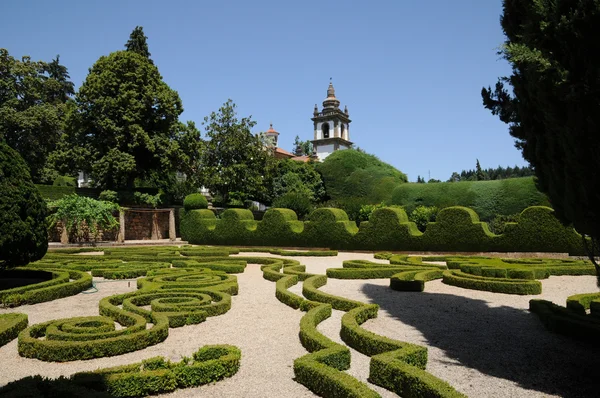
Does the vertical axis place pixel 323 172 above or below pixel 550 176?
A: above

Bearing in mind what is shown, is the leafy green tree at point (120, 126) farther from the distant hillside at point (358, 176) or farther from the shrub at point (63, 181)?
the distant hillside at point (358, 176)

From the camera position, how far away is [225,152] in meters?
32.5

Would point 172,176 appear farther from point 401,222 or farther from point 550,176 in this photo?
point 550,176

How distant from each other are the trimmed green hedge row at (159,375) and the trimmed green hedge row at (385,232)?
14621 mm

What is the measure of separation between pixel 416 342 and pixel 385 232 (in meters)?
13.6

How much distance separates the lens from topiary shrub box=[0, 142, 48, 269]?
25.9 feet

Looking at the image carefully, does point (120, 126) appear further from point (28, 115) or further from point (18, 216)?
point (18, 216)

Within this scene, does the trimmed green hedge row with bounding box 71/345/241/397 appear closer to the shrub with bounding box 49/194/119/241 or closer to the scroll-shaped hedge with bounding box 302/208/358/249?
the scroll-shaped hedge with bounding box 302/208/358/249

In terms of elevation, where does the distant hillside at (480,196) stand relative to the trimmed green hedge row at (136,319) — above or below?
above

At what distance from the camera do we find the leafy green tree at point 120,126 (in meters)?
28.1

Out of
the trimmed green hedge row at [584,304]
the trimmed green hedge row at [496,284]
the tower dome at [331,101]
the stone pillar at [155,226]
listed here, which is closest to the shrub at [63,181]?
the stone pillar at [155,226]

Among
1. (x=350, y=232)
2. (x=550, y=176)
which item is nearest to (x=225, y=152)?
(x=350, y=232)

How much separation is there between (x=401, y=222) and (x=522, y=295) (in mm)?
10095

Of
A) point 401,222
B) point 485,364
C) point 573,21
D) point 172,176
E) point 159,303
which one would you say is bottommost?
point 485,364
